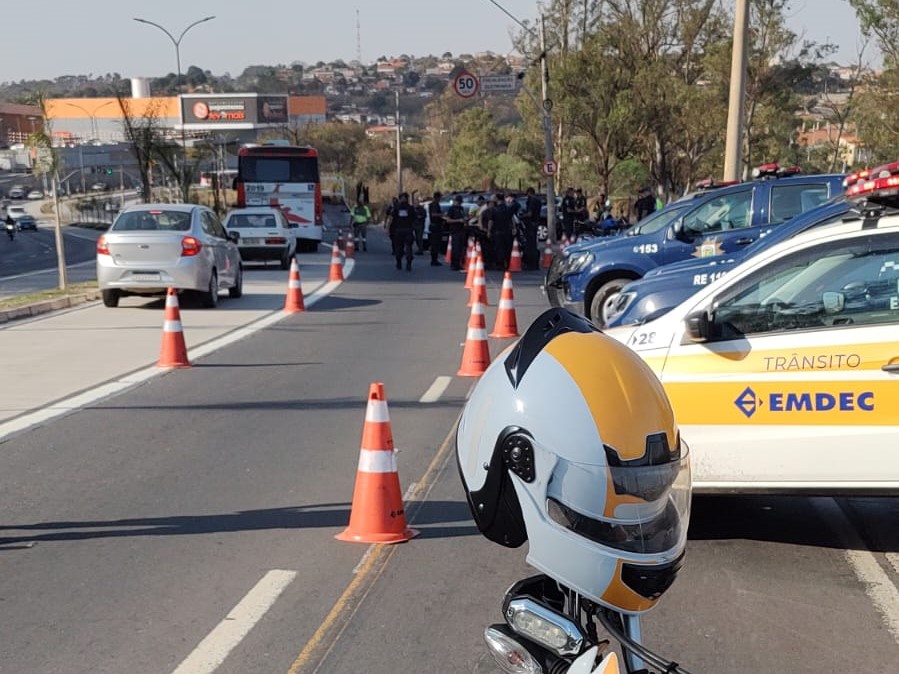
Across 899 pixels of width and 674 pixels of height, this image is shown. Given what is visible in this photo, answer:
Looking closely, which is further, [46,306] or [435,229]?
[435,229]

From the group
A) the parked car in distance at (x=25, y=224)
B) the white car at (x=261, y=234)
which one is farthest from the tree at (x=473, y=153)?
the white car at (x=261, y=234)

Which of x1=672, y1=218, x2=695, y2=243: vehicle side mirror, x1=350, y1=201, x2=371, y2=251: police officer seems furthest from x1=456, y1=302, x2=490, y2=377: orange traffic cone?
x1=350, y1=201, x2=371, y2=251: police officer

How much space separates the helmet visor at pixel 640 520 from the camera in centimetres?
259

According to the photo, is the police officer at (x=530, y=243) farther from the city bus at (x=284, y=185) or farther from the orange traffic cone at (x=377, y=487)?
the orange traffic cone at (x=377, y=487)

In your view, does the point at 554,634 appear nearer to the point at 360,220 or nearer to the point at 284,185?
the point at 360,220

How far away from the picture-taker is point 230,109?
14162 centimetres

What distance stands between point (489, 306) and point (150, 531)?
44.5ft

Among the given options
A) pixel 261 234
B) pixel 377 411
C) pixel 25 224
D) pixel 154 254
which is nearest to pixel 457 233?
pixel 261 234

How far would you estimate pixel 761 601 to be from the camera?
18.3 ft

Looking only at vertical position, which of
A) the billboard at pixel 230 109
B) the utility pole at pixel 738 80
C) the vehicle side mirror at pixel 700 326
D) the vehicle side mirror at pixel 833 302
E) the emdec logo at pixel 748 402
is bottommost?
the emdec logo at pixel 748 402

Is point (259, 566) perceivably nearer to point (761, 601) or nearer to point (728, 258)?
point (761, 601)

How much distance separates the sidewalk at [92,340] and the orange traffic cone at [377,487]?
4.29 metres

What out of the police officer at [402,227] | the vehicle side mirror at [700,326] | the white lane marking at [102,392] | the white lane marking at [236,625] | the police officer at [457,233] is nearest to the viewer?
the white lane marking at [236,625]

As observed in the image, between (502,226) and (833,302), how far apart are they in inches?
861
